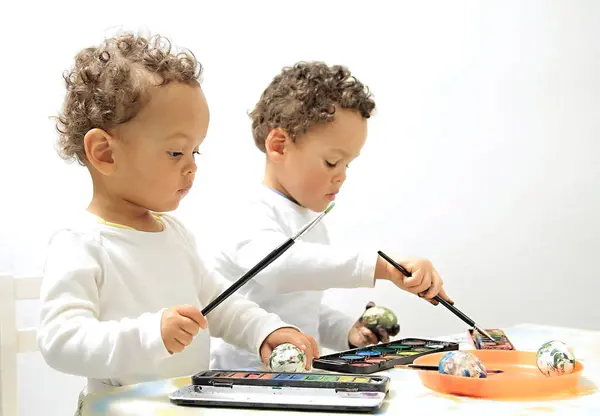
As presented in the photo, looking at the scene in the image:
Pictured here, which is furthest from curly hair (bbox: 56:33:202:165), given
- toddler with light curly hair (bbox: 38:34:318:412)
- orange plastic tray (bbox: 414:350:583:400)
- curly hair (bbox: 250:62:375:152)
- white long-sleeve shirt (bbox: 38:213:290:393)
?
orange plastic tray (bbox: 414:350:583:400)

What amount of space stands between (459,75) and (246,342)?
1418mm

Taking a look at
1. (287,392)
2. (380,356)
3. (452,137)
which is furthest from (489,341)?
(452,137)

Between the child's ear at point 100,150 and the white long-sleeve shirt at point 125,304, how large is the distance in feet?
0.21

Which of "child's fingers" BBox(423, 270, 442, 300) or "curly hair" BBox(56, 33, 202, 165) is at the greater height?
"curly hair" BBox(56, 33, 202, 165)

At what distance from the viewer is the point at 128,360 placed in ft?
2.77

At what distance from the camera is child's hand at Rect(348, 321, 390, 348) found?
1.26m

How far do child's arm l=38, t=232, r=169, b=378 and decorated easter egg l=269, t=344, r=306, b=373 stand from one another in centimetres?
13

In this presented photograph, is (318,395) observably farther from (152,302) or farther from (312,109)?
(312,109)

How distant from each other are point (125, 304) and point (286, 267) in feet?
1.06

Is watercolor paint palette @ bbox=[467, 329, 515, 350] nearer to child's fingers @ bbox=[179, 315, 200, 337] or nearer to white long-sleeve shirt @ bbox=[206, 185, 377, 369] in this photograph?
white long-sleeve shirt @ bbox=[206, 185, 377, 369]

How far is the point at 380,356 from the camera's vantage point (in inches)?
37.9

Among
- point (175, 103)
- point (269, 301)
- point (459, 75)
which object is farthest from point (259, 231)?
point (459, 75)

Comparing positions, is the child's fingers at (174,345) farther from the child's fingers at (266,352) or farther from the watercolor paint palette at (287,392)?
the child's fingers at (266,352)

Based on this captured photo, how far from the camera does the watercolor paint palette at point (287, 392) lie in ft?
2.37
